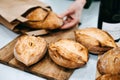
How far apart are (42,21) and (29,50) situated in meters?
0.19

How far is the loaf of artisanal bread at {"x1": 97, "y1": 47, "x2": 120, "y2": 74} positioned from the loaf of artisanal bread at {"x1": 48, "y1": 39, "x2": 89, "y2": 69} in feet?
0.15

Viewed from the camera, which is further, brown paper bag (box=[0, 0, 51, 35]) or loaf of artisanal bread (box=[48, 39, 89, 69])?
brown paper bag (box=[0, 0, 51, 35])

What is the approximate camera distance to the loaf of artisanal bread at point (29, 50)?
564mm

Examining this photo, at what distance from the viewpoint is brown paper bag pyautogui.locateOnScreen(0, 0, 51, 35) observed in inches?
28.9

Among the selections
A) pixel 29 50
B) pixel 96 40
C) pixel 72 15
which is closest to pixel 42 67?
pixel 29 50

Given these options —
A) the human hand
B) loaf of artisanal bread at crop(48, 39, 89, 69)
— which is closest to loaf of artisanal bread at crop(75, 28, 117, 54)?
loaf of artisanal bread at crop(48, 39, 89, 69)

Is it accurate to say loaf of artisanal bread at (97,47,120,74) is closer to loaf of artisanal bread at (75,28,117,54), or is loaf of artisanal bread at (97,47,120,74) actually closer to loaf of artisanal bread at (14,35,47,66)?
loaf of artisanal bread at (75,28,117,54)

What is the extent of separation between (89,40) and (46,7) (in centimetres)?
28

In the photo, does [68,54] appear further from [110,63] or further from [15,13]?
[15,13]

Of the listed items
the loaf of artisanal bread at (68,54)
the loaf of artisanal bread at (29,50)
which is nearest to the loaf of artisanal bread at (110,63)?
the loaf of artisanal bread at (68,54)

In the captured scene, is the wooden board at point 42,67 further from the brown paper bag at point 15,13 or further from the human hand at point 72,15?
the human hand at point 72,15

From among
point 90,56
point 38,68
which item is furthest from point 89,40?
point 38,68

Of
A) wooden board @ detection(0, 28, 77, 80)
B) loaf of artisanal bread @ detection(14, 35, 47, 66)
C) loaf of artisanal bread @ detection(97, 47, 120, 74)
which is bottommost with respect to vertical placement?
wooden board @ detection(0, 28, 77, 80)

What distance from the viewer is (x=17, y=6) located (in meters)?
0.79
